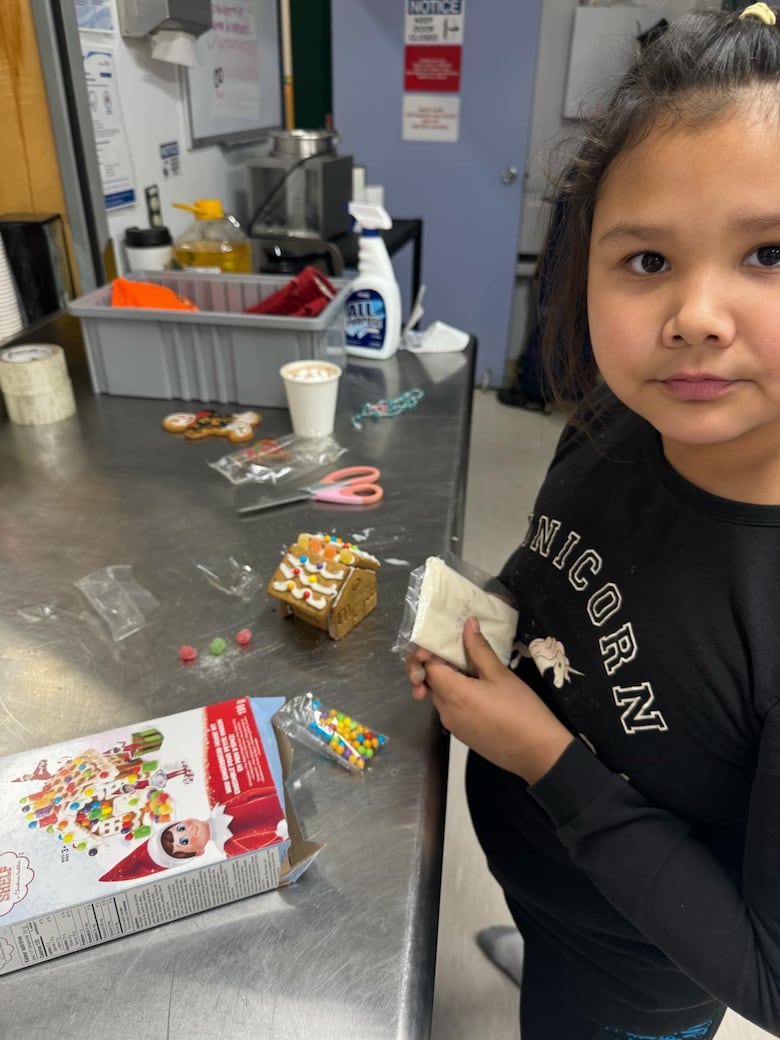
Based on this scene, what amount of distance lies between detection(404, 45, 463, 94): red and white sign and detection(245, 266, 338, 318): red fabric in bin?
6.63ft

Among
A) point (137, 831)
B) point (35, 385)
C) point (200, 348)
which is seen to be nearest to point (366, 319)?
point (200, 348)

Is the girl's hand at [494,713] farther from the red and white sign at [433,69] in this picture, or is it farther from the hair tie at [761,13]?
the red and white sign at [433,69]

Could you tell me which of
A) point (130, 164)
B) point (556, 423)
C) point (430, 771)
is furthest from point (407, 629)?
point (556, 423)

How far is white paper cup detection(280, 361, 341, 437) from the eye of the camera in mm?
1102

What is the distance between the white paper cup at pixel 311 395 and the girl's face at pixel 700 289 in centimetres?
62

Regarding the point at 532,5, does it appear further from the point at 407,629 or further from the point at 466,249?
the point at 407,629

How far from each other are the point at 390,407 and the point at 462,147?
211 centimetres

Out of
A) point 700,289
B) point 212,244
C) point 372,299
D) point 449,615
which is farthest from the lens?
point 212,244

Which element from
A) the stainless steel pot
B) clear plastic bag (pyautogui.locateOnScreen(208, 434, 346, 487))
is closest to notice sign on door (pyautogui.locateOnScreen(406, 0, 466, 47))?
the stainless steel pot

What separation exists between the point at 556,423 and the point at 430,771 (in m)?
2.71

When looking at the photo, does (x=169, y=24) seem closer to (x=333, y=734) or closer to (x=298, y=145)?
(x=298, y=145)

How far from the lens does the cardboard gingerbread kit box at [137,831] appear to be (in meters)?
0.46

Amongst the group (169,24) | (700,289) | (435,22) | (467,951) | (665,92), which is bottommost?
(467,951)

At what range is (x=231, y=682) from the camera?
682 mm
